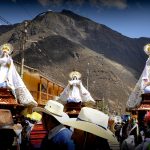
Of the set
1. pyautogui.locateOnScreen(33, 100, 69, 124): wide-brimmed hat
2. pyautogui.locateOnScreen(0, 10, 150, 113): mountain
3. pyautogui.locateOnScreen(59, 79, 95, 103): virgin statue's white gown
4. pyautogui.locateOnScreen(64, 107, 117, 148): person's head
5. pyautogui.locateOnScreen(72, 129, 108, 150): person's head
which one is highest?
pyautogui.locateOnScreen(0, 10, 150, 113): mountain

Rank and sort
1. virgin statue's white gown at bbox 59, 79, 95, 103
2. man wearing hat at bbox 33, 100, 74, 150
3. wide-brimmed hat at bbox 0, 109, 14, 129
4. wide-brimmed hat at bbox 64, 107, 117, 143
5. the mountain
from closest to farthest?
wide-brimmed hat at bbox 64, 107, 117, 143
man wearing hat at bbox 33, 100, 74, 150
wide-brimmed hat at bbox 0, 109, 14, 129
virgin statue's white gown at bbox 59, 79, 95, 103
the mountain

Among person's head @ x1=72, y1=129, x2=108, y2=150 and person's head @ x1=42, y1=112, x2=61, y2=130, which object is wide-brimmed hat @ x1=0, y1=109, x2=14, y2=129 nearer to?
person's head @ x1=42, y1=112, x2=61, y2=130

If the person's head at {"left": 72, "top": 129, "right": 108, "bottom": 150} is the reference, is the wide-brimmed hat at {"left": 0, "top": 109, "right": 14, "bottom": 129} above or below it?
above

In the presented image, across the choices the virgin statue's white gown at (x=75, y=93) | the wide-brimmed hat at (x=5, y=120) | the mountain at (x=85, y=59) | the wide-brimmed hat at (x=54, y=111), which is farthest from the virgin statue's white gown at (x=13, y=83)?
the mountain at (x=85, y=59)

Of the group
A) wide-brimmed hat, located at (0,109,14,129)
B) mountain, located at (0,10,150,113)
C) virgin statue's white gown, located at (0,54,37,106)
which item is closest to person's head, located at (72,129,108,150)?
wide-brimmed hat, located at (0,109,14,129)

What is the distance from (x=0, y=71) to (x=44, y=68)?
114553mm

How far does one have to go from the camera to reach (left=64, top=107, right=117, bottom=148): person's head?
4.77 metres

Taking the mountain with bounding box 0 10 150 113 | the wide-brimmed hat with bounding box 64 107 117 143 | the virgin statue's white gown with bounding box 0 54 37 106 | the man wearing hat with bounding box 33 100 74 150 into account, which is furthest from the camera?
the mountain with bounding box 0 10 150 113

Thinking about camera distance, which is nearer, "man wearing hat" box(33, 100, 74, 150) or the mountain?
"man wearing hat" box(33, 100, 74, 150)

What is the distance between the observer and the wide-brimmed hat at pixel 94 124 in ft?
15.6

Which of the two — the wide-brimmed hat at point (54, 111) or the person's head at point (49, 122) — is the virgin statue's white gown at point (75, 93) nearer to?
the wide-brimmed hat at point (54, 111)

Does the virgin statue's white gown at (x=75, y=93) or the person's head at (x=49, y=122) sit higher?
the virgin statue's white gown at (x=75, y=93)

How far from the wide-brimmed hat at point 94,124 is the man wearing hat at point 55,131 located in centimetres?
34

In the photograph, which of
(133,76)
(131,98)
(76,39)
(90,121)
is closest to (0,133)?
(90,121)
